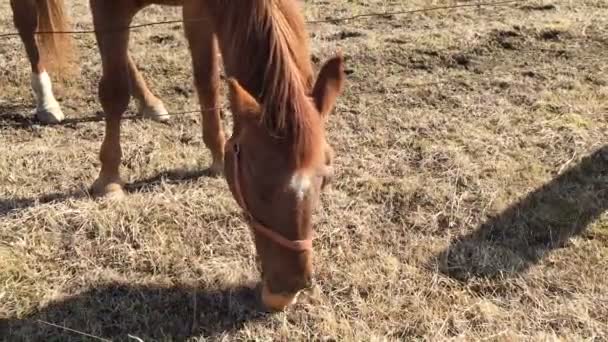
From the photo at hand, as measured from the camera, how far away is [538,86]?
5.03 meters

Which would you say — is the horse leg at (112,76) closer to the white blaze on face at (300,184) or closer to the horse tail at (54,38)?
the horse tail at (54,38)

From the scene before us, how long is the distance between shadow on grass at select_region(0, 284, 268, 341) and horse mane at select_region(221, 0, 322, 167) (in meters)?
1.06

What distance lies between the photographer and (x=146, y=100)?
4.57 m

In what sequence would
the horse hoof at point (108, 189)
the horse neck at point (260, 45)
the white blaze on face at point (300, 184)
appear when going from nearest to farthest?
the white blaze on face at point (300, 184) < the horse neck at point (260, 45) < the horse hoof at point (108, 189)

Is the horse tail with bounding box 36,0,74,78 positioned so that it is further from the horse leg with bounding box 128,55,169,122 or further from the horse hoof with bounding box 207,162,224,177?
the horse hoof with bounding box 207,162,224,177

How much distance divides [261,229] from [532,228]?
74.8 inches

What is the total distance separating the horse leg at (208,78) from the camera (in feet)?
12.3

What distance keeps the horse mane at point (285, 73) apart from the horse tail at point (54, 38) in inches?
99.1

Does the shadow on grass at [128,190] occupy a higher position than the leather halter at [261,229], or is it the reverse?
the leather halter at [261,229]

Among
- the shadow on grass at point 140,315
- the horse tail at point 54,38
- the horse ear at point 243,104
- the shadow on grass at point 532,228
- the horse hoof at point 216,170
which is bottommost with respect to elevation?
the shadow on grass at point 140,315


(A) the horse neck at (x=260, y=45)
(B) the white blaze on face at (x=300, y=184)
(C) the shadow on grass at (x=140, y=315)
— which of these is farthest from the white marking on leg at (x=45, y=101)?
(B) the white blaze on face at (x=300, y=184)

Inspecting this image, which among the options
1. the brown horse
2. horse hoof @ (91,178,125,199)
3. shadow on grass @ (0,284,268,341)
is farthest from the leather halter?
horse hoof @ (91,178,125,199)

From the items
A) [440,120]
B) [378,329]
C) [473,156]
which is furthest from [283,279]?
[440,120]

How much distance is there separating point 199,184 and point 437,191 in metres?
1.48
